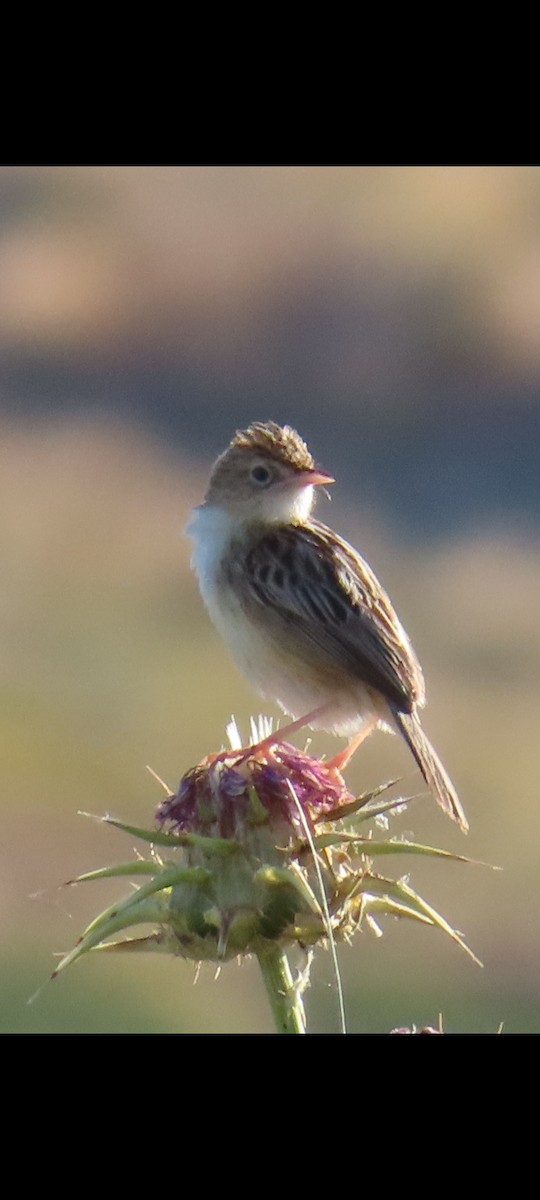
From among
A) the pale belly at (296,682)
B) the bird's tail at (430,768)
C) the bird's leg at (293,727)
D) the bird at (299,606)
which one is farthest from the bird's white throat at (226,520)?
the bird's tail at (430,768)

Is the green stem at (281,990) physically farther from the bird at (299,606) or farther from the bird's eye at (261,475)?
the bird's eye at (261,475)

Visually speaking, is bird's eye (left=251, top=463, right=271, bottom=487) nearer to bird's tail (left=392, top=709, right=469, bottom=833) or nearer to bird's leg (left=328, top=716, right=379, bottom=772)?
bird's leg (left=328, top=716, right=379, bottom=772)

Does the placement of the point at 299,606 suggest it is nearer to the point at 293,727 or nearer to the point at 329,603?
the point at 329,603

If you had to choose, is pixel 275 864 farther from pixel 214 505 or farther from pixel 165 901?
pixel 214 505

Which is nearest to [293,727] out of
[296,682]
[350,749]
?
[350,749]

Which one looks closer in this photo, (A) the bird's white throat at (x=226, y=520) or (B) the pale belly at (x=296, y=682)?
(B) the pale belly at (x=296, y=682)

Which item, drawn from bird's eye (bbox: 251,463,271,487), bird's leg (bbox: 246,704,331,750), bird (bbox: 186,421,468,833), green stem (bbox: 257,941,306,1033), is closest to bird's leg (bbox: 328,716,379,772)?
bird (bbox: 186,421,468,833)
